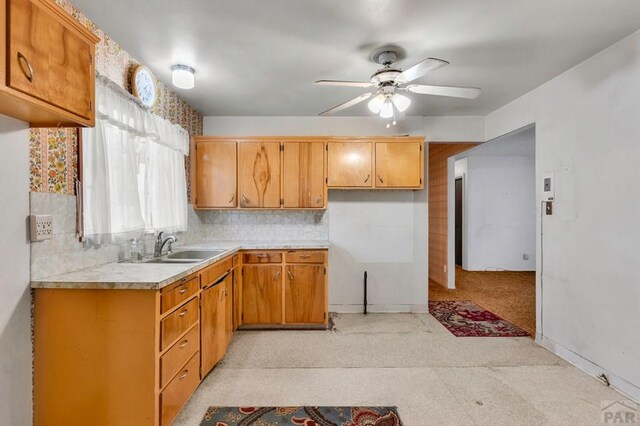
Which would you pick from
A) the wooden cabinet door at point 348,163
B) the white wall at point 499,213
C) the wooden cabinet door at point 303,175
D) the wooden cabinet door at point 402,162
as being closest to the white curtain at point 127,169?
the wooden cabinet door at point 303,175

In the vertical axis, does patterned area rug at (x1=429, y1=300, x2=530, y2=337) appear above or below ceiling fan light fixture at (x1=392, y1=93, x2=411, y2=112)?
below

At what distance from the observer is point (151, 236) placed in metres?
2.66

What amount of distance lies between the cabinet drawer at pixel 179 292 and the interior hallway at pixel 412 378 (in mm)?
741

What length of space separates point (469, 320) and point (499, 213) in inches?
146

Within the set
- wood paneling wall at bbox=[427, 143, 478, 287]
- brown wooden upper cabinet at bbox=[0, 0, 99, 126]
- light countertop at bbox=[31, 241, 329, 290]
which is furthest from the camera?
wood paneling wall at bbox=[427, 143, 478, 287]

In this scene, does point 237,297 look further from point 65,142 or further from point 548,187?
point 548,187

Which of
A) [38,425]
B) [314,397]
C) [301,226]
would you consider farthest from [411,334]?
[38,425]

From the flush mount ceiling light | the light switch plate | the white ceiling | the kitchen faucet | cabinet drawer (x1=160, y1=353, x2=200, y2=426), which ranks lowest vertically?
cabinet drawer (x1=160, y1=353, x2=200, y2=426)

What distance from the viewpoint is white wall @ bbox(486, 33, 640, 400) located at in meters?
2.13

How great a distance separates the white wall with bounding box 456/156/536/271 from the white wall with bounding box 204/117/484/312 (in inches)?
116

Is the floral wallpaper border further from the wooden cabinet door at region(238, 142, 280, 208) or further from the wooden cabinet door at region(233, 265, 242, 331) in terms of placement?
the wooden cabinet door at region(233, 265, 242, 331)

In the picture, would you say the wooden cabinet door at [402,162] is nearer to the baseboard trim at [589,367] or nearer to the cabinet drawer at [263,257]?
the cabinet drawer at [263,257]

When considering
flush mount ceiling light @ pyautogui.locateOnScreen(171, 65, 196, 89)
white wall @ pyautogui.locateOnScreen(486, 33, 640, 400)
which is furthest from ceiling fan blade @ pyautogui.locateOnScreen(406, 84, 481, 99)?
flush mount ceiling light @ pyautogui.locateOnScreen(171, 65, 196, 89)

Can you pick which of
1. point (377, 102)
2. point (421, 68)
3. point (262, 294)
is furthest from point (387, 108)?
point (262, 294)
